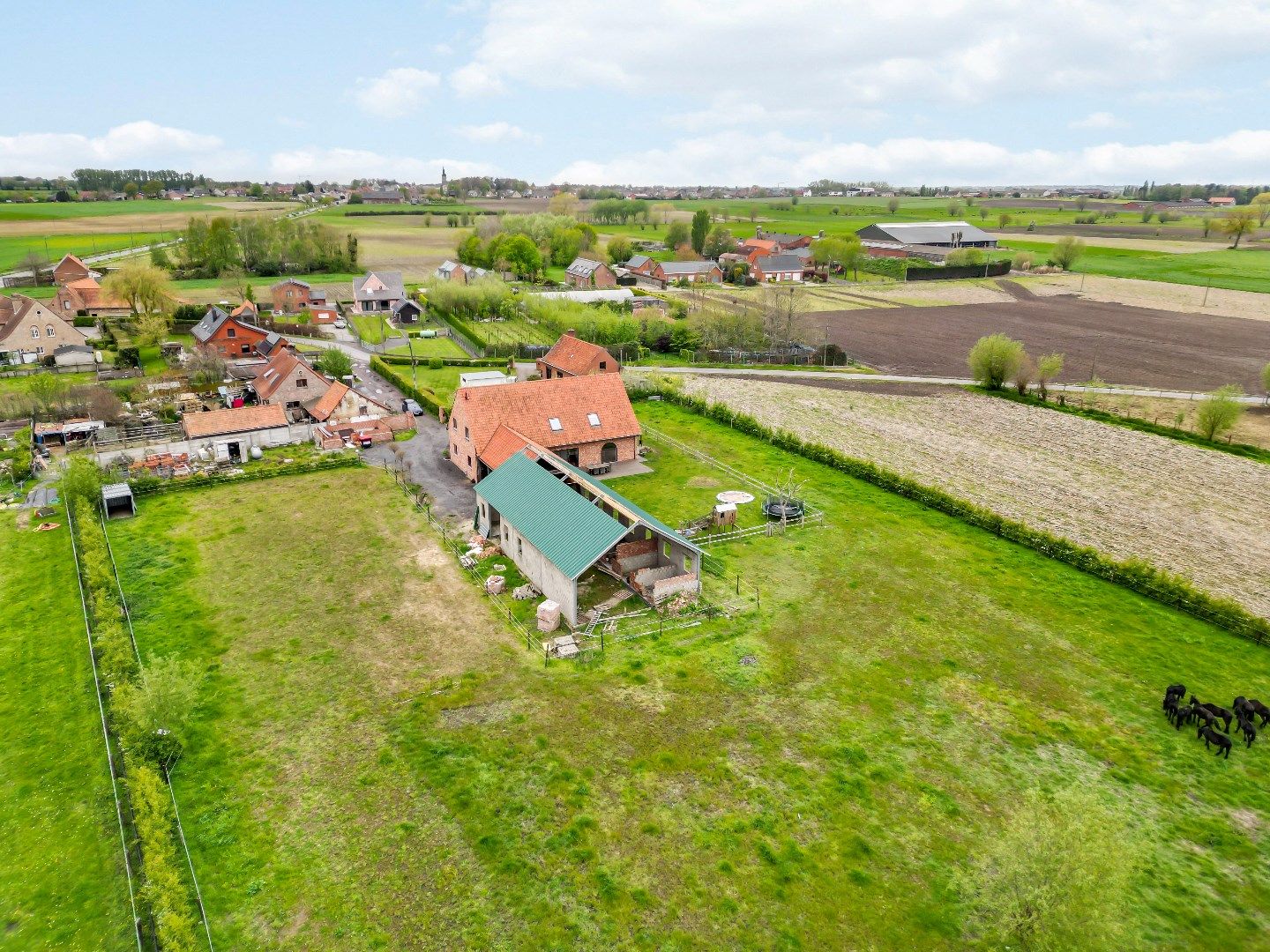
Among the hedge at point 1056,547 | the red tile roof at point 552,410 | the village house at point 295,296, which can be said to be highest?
the village house at point 295,296

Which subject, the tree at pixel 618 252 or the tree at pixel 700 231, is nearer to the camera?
the tree at pixel 618 252

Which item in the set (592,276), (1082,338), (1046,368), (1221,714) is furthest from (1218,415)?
(592,276)

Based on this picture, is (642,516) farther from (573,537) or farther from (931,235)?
(931,235)

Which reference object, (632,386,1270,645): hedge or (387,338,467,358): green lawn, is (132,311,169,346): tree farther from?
(632,386,1270,645): hedge

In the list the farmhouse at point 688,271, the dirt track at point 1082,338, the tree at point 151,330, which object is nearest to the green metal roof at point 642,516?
the dirt track at point 1082,338

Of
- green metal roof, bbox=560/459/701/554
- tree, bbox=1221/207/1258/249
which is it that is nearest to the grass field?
green metal roof, bbox=560/459/701/554

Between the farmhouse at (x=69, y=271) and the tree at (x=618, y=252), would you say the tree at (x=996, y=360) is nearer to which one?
the tree at (x=618, y=252)

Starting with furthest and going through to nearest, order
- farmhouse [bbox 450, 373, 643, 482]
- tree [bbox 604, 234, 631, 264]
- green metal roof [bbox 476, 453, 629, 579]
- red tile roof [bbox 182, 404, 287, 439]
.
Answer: tree [bbox 604, 234, 631, 264]
red tile roof [bbox 182, 404, 287, 439]
farmhouse [bbox 450, 373, 643, 482]
green metal roof [bbox 476, 453, 629, 579]
